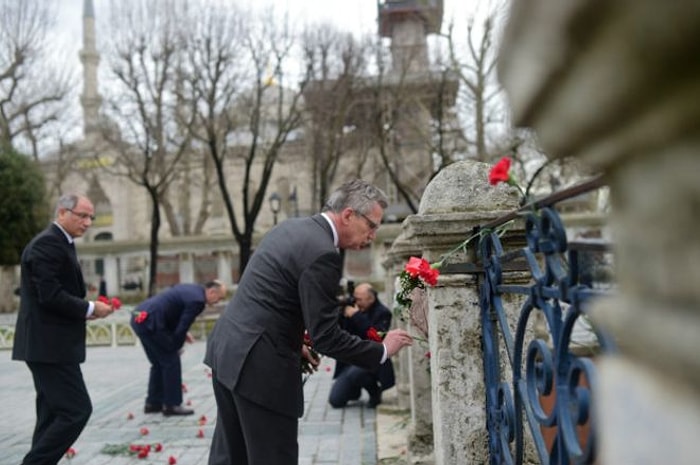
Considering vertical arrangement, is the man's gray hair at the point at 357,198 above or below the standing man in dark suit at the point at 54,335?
above

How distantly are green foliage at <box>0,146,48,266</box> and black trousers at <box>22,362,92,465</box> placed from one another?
90.5 feet

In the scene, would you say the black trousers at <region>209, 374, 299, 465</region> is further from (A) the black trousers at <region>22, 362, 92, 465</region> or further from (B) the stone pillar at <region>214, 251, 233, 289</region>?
(B) the stone pillar at <region>214, 251, 233, 289</region>

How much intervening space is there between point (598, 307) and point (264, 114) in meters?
28.1

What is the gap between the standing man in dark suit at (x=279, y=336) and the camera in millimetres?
3277

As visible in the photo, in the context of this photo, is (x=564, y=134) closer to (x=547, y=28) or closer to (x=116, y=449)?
(x=547, y=28)

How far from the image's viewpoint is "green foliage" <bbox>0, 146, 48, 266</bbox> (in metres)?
30.1

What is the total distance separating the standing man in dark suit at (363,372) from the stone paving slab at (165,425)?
0.19m

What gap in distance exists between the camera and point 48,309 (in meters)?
5.12

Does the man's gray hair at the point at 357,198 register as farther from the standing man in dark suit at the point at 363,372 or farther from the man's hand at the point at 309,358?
the standing man in dark suit at the point at 363,372

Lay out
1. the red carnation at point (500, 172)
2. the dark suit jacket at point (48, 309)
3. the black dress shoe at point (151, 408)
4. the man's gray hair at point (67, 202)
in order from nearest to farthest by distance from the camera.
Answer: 1. the red carnation at point (500, 172)
2. the dark suit jacket at point (48, 309)
3. the man's gray hair at point (67, 202)
4. the black dress shoe at point (151, 408)

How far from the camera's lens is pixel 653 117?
2.70 ft

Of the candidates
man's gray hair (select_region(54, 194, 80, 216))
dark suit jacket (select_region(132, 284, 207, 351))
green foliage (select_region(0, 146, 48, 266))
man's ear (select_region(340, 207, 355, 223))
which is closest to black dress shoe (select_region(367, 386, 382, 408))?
dark suit jacket (select_region(132, 284, 207, 351))

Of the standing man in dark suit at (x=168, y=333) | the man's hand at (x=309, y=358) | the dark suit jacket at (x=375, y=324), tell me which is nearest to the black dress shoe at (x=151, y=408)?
the standing man in dark suit at (x=168, y=333)

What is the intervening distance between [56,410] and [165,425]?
2946mm
